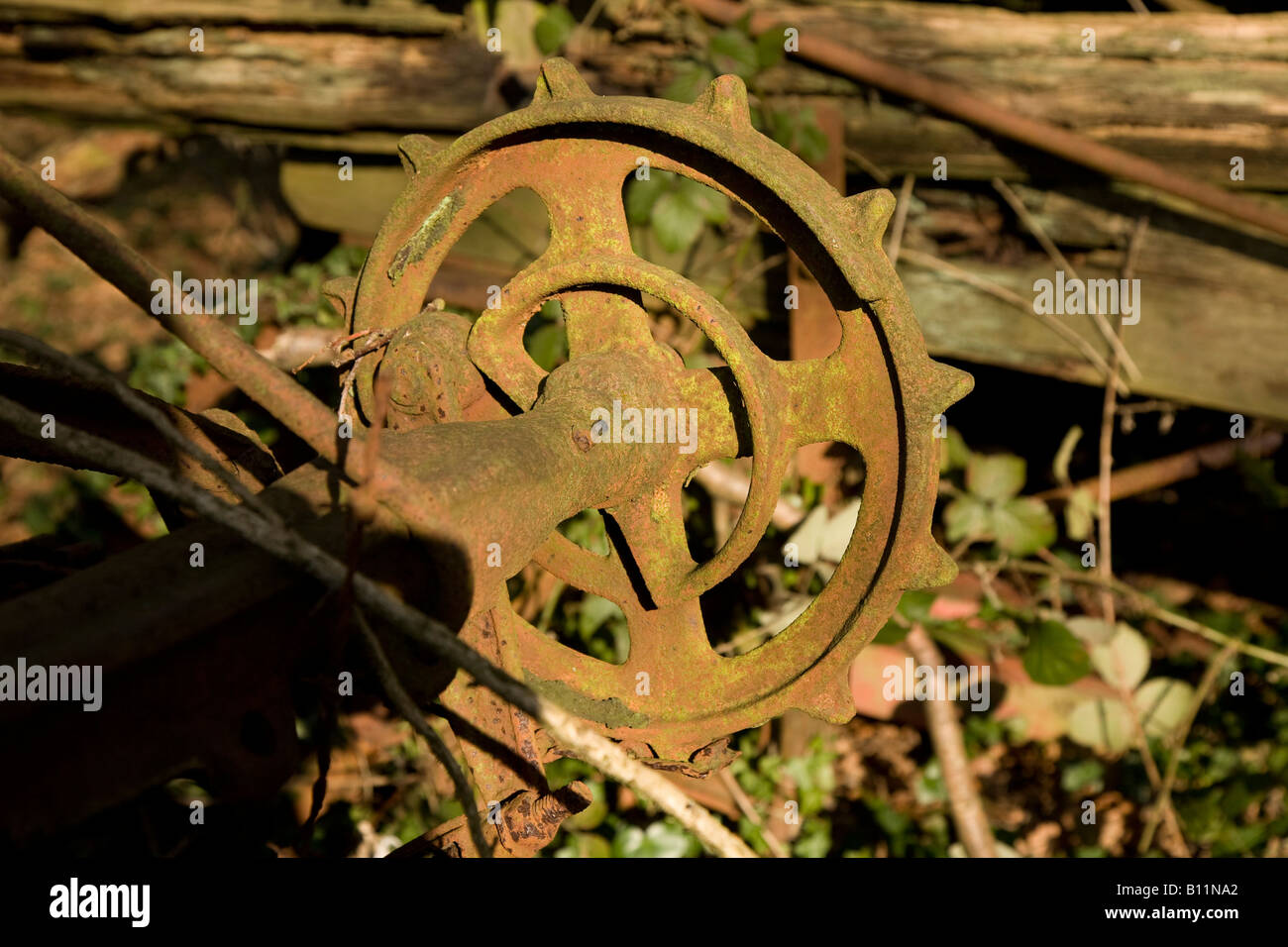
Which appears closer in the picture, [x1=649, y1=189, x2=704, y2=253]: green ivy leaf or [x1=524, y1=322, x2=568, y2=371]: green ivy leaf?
[x1=649, y1=189, x2=704, y2=253]: green ivy leaf

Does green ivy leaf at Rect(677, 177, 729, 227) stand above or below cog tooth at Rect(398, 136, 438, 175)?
above

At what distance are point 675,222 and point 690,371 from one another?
55.5 inches

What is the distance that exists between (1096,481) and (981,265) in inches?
41.8

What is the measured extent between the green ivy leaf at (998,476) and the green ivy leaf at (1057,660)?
535mm

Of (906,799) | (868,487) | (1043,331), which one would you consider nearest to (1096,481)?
(1043,331)

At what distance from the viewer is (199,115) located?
13.5 feet

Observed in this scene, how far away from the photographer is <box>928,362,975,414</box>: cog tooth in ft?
5.09

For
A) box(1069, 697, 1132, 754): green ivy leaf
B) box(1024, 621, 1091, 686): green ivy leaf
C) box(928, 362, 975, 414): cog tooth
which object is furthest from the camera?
box(1069, 697, 1132, 754): green ivy leaf

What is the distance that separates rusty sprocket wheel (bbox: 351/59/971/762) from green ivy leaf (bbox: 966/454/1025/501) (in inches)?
71.9

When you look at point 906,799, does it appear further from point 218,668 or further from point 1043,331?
point 218,668

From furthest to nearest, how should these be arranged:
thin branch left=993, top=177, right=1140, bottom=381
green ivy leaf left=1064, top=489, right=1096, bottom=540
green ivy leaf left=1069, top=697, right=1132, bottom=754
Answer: green ivy leaf left=1064, top=489, right=1096, bottom=540 < green ivy leaf left=1069, top=697, right=1132, bottom=754 < thin branch left=993, top=177, right=1140, bottom=381

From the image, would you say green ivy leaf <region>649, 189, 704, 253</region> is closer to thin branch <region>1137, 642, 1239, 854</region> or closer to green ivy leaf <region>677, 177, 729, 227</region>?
green ivy leaf <region>677, 177, 729, 227</region>

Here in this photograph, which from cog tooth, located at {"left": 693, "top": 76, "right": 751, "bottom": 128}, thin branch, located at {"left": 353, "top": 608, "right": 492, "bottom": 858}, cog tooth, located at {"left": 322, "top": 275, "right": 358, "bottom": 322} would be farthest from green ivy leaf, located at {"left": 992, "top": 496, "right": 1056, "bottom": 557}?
thin branch, located at {"left": 353, "top": 608, "right": 492, "bottom": 858}

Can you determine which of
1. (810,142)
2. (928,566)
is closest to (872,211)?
(928,566)
